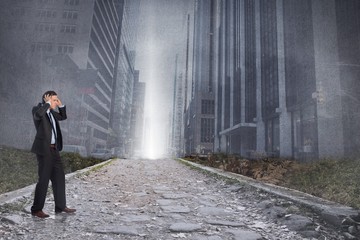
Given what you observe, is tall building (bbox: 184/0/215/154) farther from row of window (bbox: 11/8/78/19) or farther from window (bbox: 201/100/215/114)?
row of window (bbox: 11/8/78/19)

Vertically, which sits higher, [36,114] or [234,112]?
[234,112]

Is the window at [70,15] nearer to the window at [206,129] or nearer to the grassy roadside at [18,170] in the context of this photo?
the window at [206,129]

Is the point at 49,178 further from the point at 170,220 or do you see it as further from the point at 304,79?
the point at 304,79

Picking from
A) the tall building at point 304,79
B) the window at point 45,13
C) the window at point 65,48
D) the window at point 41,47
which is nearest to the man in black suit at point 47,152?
the tall building at point 304,79

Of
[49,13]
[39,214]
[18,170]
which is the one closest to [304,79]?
[18,170]

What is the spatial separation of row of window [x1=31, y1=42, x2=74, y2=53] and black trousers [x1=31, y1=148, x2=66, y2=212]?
175 ft

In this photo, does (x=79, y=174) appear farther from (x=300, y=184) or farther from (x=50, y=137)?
(x=300, y=184)

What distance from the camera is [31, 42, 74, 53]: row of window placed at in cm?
5147

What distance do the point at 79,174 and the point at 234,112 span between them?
1608 inches

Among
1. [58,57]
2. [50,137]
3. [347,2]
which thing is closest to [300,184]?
[50,137]

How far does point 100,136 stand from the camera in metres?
72.9

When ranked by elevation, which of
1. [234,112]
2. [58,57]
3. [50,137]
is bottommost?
[50,137]

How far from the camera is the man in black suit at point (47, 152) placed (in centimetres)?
355

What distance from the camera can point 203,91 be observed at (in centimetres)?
9512
